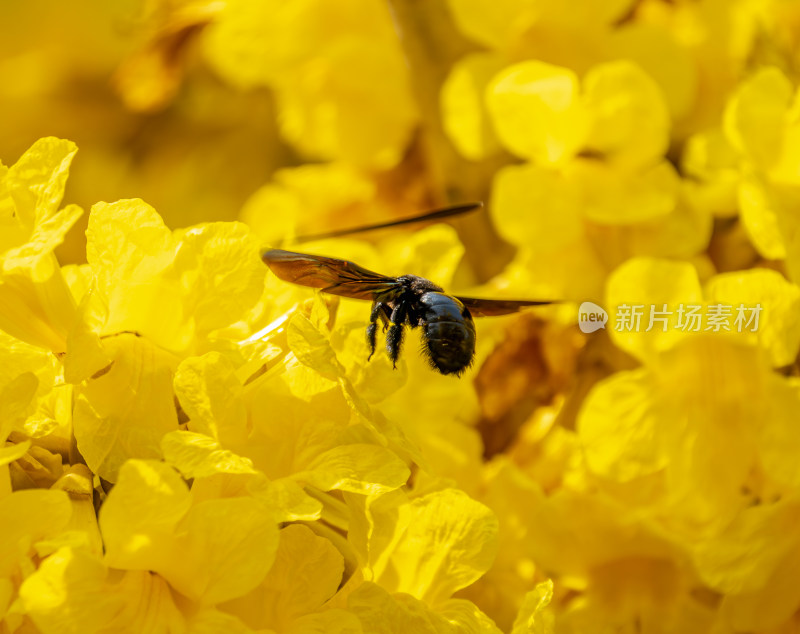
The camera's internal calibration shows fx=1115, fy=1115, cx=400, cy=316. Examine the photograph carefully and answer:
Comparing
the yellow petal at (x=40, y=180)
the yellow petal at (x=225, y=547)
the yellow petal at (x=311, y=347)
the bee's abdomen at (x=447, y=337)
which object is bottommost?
the bee's abdomen at (x=447, y=337)

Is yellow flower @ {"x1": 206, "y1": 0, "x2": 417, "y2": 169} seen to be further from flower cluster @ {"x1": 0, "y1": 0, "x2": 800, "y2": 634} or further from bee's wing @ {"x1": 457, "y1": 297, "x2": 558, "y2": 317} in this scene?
bee's wing @ {"x1": 457, "y1": 297, "x2": 558, "y2": 317}

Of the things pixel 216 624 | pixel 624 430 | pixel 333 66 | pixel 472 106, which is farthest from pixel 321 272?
pixel 333 66

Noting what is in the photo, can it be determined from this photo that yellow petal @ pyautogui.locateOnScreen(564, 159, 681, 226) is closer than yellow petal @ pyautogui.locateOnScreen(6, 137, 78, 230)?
No

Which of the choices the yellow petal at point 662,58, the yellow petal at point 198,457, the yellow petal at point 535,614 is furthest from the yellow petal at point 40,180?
the yellow petal at point 662,58

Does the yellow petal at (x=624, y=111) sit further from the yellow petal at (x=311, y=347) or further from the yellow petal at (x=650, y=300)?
the yellow petal at (x=311, y=347)

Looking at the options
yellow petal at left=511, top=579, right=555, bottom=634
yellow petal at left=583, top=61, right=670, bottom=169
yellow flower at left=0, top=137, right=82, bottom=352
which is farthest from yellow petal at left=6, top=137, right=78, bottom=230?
yellow petal at left=583, top=61, right=670, bottom=169

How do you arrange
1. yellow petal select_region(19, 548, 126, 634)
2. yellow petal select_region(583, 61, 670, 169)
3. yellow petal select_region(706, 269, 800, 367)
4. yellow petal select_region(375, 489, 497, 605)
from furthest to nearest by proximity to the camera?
yellow petal select_region(583, 61, 670, 169)
yellow petal select_region(706, 269, 800, 367)
yellow petal select_region(375, 489, 497, 605)
yellow petal select_region(19, 548, 126, 634)
